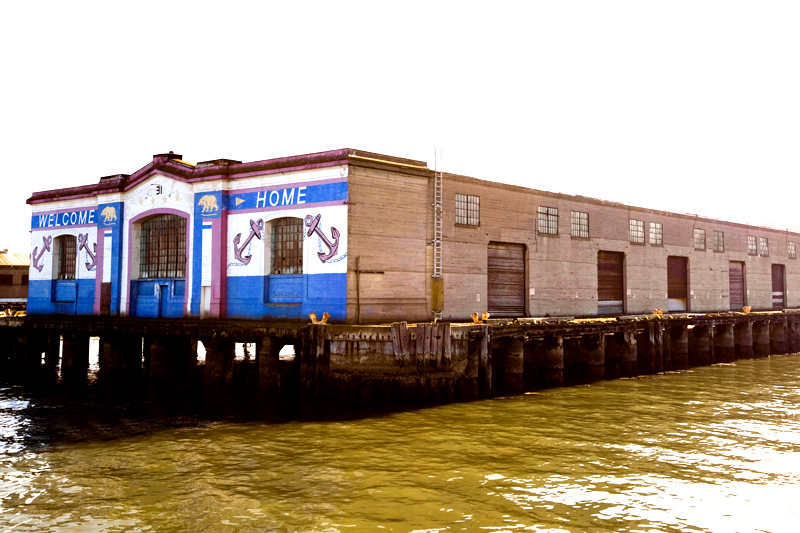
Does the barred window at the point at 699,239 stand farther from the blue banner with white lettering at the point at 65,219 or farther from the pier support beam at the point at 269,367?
the blue banner with white lettering at the point at 65,219

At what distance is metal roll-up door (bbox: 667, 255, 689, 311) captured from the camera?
38.9 m

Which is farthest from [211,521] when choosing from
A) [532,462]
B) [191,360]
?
[191,360]

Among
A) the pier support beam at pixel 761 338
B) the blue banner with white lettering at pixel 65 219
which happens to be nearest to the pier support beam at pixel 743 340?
the pier support beam at pixel 761 338

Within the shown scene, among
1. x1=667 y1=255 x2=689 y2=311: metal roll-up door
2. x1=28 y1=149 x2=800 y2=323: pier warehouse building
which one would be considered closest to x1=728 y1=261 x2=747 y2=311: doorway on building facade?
x1=667 y1=255 x2=689 y2=311: metal roll-up door

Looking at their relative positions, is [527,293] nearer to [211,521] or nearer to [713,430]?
[713,430]

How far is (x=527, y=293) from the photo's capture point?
1185 inches

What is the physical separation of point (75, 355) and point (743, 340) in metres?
35.0

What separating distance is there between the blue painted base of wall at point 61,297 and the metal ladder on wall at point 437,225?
1787 centimetres

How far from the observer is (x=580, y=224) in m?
33.2

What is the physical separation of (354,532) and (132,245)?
24.1 m

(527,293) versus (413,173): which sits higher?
(413,173)

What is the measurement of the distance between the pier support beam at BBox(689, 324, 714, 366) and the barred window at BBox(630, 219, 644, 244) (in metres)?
5.59

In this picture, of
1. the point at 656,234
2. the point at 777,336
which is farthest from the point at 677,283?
the point at 777,336

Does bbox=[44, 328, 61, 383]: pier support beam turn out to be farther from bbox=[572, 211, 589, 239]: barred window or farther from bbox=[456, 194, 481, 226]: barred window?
bbox=[572, 211, 589, 239]: barred window
